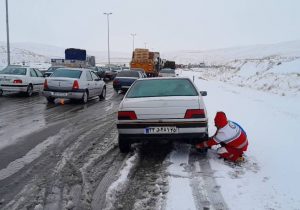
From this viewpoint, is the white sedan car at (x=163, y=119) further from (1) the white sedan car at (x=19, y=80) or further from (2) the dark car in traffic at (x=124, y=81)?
(2) the dark car in traffic at (x=124, y=81)

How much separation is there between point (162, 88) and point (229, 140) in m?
1.83

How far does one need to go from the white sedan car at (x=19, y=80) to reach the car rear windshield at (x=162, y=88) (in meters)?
11.9

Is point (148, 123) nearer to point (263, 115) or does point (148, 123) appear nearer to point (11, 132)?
point (11, 132)

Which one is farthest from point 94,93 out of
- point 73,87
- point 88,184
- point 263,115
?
point 88,184

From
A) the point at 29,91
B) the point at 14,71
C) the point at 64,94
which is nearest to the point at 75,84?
the point at 64,94

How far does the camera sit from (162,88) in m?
7.69

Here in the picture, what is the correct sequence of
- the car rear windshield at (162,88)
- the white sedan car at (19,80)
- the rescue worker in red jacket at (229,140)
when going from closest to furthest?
the rescue worker in red jacket at (229,140) < the car rear windshield at (162,88) < the white sedan car at (19,80)

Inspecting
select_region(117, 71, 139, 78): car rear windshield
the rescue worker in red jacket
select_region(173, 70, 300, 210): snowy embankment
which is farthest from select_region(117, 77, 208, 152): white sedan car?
select_region(117, 71, 139, 78): car rear windshield

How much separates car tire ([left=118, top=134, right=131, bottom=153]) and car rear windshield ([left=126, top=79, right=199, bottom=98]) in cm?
98

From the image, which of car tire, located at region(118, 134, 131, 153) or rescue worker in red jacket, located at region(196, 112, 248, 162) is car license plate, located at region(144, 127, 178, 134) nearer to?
car tire, located at region(118, 134, 131, 153)

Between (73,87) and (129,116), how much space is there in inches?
371

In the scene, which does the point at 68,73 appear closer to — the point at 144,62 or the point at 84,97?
the point at 84,97

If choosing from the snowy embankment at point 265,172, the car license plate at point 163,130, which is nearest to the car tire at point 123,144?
the car license plate at point 163,130

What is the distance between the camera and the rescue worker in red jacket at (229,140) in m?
6.58
